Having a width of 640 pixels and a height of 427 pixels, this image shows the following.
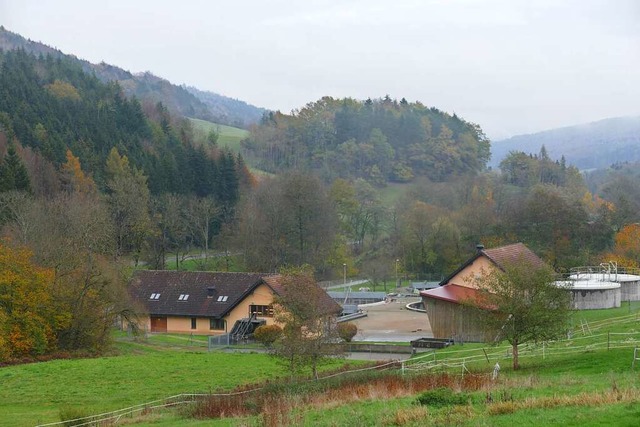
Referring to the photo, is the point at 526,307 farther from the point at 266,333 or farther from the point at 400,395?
the point at 266,333

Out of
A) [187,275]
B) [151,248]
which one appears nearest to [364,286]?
[151,248]

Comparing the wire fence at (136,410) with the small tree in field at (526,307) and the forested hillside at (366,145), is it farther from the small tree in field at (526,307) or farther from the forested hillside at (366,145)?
the forested hillside at (366,145)

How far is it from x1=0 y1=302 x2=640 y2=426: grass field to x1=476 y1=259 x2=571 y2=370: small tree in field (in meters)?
1.10

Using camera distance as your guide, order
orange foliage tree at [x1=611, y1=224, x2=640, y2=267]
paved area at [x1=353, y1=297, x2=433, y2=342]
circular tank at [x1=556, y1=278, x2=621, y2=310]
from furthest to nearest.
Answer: orange foliage tree at [x1=611, y1=224, x2=640, y2=267]
paved area at [x1=353, y1=297, x2=433, y2=342]
circular tank at [x1=556, y1=278, x2=621, y2=310]

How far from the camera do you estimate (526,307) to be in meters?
27.8

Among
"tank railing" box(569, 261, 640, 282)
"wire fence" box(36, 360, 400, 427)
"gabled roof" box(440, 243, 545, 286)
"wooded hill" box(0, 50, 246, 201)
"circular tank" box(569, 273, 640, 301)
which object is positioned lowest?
"wire fence" box(36, 360, 400, 427)

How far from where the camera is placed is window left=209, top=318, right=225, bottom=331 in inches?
2292

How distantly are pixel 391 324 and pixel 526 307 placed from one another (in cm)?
3223

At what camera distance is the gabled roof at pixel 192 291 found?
58188mm

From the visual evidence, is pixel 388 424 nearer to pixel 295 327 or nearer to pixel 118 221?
pixel 295 327

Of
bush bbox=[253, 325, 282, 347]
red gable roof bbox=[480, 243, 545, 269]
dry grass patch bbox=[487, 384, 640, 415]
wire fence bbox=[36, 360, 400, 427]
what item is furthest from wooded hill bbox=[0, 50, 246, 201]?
dry grass patch bbox=[487, 384, 640, 415]

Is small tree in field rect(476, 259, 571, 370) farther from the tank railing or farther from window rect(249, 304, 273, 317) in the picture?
the tank railing

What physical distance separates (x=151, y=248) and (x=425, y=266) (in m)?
31.5

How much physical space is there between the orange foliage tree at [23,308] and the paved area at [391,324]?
1964 cm
